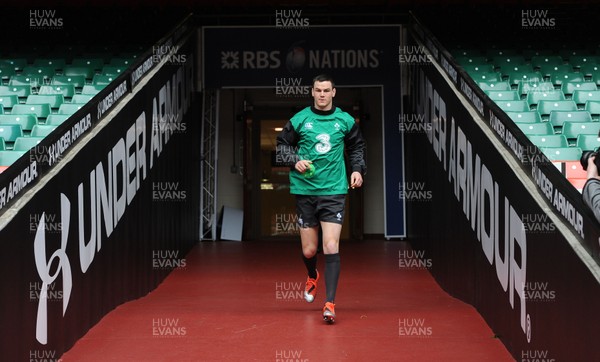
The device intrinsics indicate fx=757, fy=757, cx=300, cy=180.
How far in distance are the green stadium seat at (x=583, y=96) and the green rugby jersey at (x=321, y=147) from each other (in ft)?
17.7

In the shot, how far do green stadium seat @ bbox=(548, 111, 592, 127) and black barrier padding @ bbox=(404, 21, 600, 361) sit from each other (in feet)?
4.91

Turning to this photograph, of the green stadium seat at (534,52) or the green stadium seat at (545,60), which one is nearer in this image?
the green stadium seat at (545,60)

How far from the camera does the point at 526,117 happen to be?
880cm

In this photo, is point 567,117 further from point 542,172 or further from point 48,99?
point 48,99

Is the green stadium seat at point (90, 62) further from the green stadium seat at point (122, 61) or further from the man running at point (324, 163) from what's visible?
the man running at point (324, 163)

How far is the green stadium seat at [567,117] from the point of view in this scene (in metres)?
8.82

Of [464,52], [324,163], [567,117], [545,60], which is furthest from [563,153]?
[464,52]

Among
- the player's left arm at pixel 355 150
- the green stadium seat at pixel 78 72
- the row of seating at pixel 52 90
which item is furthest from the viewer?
the green stadium seat at pixel 78 72

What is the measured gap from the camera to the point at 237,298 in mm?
6699

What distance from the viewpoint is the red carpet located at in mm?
4680

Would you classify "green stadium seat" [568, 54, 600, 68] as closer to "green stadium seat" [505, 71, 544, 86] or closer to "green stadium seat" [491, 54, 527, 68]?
"green stadium seat" [491, 54, 527, 68]

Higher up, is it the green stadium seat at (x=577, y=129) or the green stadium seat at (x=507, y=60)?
the green stadium seat at (x=507, y=60)

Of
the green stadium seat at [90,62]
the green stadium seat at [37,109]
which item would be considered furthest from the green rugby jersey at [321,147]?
the green stadium seat at [90,62]

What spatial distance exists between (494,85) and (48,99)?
5.94 m
